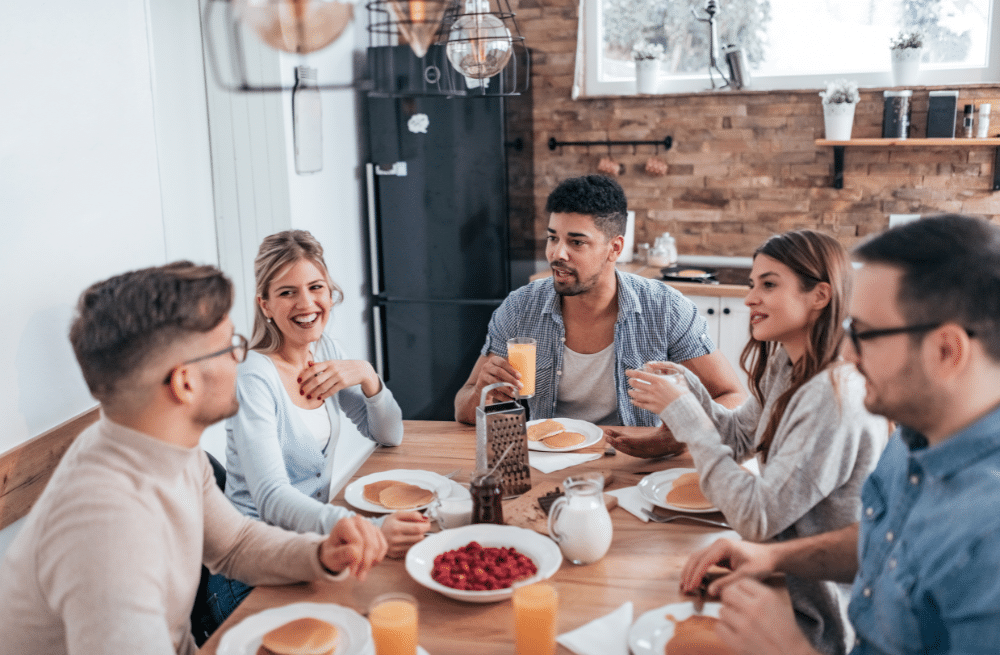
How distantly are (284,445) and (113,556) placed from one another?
809 millimetres

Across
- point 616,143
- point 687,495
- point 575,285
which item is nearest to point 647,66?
point 616,143

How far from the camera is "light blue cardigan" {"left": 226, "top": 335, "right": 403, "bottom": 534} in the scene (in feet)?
5.64

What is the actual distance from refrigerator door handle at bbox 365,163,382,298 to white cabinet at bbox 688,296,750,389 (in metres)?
1.57

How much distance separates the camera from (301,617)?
137cm

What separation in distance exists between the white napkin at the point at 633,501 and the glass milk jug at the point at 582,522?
0.67 feet

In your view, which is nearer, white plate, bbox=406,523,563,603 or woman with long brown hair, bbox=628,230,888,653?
white plate, bbox=406,523,563,603

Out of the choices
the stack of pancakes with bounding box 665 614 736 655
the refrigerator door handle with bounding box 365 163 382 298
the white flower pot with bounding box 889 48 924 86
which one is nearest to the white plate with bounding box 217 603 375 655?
the stack of pancakes with bounding box 665 614 736 655

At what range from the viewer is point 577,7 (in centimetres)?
411

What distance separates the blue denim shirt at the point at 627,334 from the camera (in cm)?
247

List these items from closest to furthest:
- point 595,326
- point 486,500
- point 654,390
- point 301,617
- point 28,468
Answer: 1. point 301,617
2. point 486,500
3. point 654,390
4. point 28,468
5. point 595,326

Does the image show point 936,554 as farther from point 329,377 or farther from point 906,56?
point 906,56

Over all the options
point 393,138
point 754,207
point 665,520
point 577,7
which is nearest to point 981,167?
point 754,207

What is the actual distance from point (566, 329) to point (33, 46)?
64.2 inches

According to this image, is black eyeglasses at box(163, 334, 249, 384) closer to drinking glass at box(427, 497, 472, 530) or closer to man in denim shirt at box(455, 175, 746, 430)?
drinking glass at box(427, 497, 472, 530)
